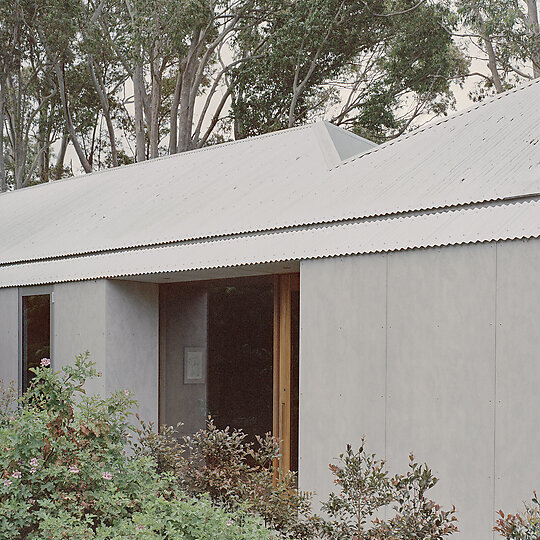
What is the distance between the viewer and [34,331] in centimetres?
775

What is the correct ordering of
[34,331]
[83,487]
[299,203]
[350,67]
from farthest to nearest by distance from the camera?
1. [350,67]
2. [34,331]
3. [299,203]
4. [83,487]

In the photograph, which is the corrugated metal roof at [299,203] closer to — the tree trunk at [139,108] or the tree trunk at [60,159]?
the tree trunk at [139,108]

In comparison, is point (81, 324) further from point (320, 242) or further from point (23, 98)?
point (23, 98)

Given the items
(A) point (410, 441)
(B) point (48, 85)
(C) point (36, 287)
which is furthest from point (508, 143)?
(B) point (48, 85)

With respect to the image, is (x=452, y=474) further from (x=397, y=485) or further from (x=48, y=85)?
(x=48, y=85)

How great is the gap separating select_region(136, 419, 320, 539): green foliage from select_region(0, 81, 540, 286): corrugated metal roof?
5.22ft

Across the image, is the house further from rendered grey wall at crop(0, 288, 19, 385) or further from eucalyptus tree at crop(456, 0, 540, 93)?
eucalyptus tree at crop(456, 0, 540, 93)

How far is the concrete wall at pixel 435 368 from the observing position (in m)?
4.17

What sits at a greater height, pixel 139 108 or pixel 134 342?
pixel 139 108

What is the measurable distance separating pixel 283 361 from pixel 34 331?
322 cm

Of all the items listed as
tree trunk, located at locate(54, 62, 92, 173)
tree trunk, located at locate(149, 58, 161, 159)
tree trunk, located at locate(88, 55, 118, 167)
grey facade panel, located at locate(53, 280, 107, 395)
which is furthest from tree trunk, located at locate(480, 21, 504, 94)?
grey facade panel, located at locate(53, 280, 107, 395)

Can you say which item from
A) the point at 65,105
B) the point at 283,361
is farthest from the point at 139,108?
the point at 283,361

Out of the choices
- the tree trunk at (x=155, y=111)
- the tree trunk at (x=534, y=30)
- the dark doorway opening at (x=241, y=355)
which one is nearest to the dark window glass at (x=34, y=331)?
the dark doorway opening at (x=241, y=355)

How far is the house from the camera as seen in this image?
14.1 feet
